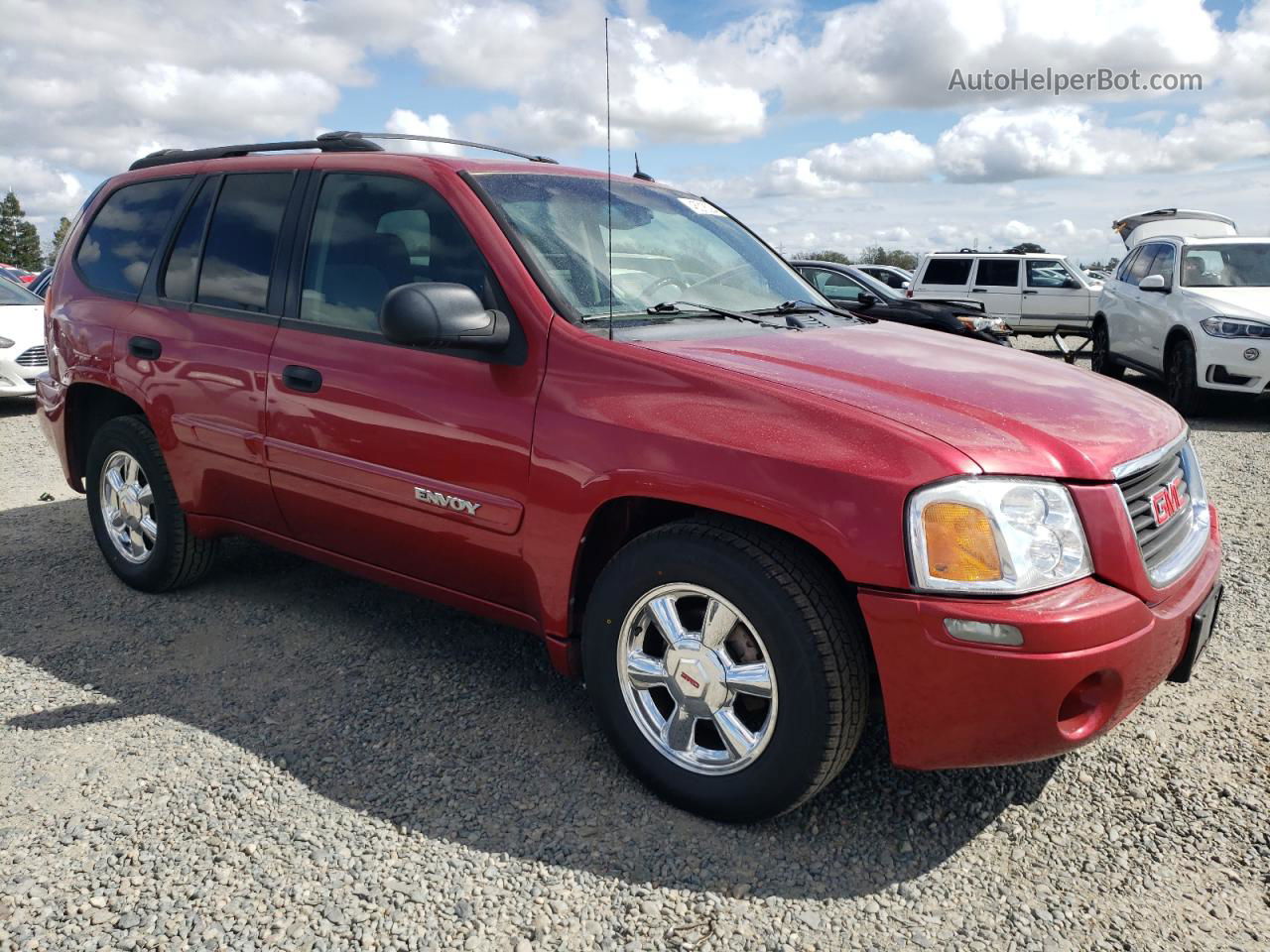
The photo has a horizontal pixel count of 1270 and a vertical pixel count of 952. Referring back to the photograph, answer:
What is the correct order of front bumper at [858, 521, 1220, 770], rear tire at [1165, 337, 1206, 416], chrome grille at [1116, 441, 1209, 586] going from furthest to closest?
rear tire at [1165, 337, 1206, 416], chrome grille at [1116, 441, 1209, 586], front bumper at [858, 521, 1220, 770]

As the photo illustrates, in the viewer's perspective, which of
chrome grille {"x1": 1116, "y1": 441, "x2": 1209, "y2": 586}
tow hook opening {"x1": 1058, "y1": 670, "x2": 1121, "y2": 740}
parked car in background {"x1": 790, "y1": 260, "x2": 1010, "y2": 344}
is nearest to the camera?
tow hook opening {"x1": 1058, "y1": 670, "x2": 1121, "y2": 740}

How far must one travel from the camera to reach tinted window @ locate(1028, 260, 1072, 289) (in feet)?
57.5

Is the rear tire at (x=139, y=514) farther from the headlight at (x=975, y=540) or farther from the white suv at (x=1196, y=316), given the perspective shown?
the white suv at (x=1196, y=316)

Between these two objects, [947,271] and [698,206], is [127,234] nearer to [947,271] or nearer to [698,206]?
[698,206]

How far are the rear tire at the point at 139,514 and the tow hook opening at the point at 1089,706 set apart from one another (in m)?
3.34

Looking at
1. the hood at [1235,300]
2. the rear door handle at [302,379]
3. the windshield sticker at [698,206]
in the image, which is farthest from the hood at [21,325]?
the hood at [1235,300]

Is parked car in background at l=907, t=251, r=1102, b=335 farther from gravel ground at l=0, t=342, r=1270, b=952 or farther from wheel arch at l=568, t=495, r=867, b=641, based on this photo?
wheel arch at l=568, t=495, r=867, b=641

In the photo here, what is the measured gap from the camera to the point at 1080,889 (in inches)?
97.2

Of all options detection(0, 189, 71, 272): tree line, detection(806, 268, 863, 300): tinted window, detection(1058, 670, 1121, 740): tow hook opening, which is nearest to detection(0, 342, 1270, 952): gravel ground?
detection(1058, 670, 1121, 740): tow hook opening

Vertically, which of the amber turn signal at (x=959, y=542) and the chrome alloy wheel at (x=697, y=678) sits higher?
the amber turn signal at (x=959, y=542)

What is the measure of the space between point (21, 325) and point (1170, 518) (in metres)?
10.0

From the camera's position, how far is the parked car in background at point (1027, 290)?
56.9 ft

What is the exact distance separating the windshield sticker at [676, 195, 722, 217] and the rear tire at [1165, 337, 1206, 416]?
6818 millimetres

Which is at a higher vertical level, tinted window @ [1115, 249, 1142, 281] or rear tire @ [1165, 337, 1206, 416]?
tinted window @ [1115, 249, 1142, 281]
